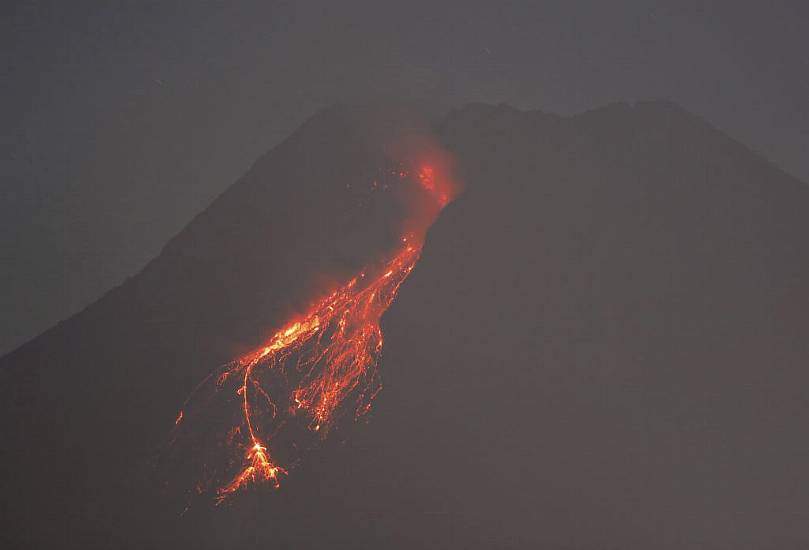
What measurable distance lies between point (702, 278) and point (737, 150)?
4188 mm

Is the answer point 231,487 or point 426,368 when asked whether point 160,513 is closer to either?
point 231,487

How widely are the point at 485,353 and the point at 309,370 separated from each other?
13.4 feet

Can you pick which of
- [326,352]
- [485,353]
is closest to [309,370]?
[326,352]

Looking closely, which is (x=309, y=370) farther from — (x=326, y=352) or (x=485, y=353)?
(x=485, y=353)

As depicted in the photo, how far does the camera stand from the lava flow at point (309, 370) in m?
10.7

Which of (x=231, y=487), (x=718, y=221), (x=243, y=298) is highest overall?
(x=243, y=298)

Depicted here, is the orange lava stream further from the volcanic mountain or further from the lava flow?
the volcanic mountain

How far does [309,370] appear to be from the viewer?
448 inches

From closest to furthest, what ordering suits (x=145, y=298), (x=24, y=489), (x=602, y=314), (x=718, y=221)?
(x=24, y=489) < (x=145, y=298) < (x=602, y=314) < (x=718, y=221)

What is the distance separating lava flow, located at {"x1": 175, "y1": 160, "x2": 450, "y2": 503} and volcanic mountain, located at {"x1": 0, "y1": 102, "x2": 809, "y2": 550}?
0.28 m

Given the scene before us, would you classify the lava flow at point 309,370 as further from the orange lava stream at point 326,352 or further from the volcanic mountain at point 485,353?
the volcanic mountain at point 485,353

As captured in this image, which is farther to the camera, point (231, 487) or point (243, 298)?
point (243, 298)

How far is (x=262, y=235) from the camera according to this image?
12.3m

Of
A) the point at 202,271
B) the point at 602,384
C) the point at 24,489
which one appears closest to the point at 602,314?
the point at 602,384
